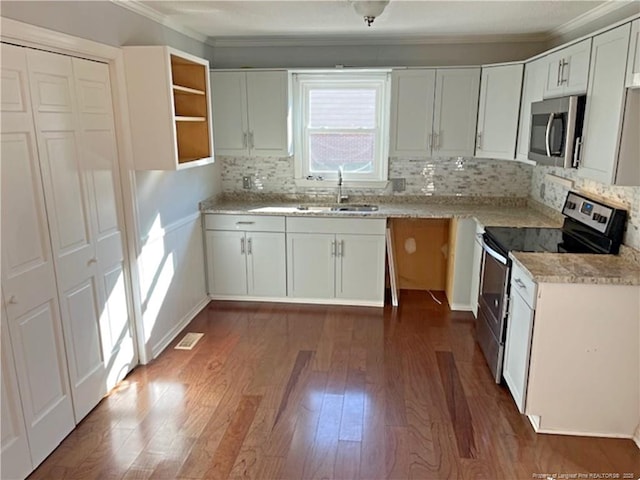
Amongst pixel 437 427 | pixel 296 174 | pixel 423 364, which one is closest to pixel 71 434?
pixel 437 427

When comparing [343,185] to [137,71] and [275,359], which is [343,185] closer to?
[275,359]

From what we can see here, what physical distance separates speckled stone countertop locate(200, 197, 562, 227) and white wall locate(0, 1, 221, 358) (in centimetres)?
35

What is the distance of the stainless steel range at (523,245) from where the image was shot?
274cm

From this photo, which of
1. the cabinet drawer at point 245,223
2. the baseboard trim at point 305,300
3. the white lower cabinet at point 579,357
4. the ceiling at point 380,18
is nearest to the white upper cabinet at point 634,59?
the ceiling at point 380,18

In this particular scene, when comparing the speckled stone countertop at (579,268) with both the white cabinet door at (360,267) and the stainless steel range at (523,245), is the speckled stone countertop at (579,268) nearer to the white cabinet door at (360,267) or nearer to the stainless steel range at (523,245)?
the stainless steel range at (523,245)

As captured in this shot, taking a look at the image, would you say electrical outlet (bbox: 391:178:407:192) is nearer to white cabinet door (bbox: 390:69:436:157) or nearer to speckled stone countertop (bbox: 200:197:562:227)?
speckled stone countertop (bbox: 200:197:562:227)

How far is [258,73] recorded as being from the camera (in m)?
4.13

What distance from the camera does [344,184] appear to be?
4.55 m

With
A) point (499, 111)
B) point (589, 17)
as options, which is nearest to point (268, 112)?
point (499, 111)

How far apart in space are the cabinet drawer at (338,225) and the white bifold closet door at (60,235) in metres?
1.59

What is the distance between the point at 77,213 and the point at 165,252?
1.03 metres

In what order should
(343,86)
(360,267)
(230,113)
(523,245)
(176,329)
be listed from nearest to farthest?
1. (523,245)
2. (176,329)
3. (360,267)
4. (230,113)
5. (343,86)

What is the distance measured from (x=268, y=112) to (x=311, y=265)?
56.6 inches

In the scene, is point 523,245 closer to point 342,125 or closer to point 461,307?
point 461,307
